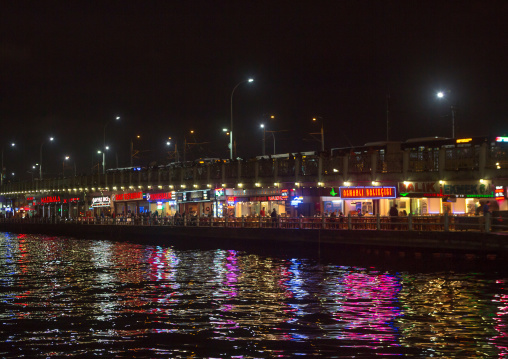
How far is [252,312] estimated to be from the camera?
17469 millimetres

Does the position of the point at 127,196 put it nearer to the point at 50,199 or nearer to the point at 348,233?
the point at 50,199

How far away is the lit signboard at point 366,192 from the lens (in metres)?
42.0

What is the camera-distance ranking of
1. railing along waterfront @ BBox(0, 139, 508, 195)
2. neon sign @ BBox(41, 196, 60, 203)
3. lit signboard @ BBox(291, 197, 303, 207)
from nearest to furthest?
1. railing along waterfront @ BBox(0, 139, 508, 195)
2. lit signboard @ BBox(291, 197, 303, 207)
3. neon sign @ BBox(41, 196, 60, 203)

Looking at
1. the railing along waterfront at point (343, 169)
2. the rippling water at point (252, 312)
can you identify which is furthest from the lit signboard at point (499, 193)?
the rippling water at point (252, 312)

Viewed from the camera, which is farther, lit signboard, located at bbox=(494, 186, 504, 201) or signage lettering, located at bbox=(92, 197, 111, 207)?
signage lettering, located at bbox=(92, 197, 111, 207)

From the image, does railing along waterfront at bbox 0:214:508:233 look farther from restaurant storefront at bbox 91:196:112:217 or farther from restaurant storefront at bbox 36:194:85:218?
restaurant storefront at bbox 36:194:85:218

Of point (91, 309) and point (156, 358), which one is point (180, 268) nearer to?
point (91, 309)

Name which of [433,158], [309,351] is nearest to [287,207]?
[433,158]

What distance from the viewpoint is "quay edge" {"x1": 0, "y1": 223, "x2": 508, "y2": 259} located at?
30445mm

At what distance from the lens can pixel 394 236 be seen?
34469 millimetres

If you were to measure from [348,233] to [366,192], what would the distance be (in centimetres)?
696

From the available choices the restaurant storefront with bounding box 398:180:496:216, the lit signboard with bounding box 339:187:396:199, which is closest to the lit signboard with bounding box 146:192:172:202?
the lit signboard with bounding box 339:187:396:199

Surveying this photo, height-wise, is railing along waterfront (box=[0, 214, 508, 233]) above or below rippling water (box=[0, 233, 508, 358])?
above

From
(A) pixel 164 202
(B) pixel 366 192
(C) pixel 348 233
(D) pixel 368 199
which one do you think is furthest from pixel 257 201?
(C) pixel 348 233
